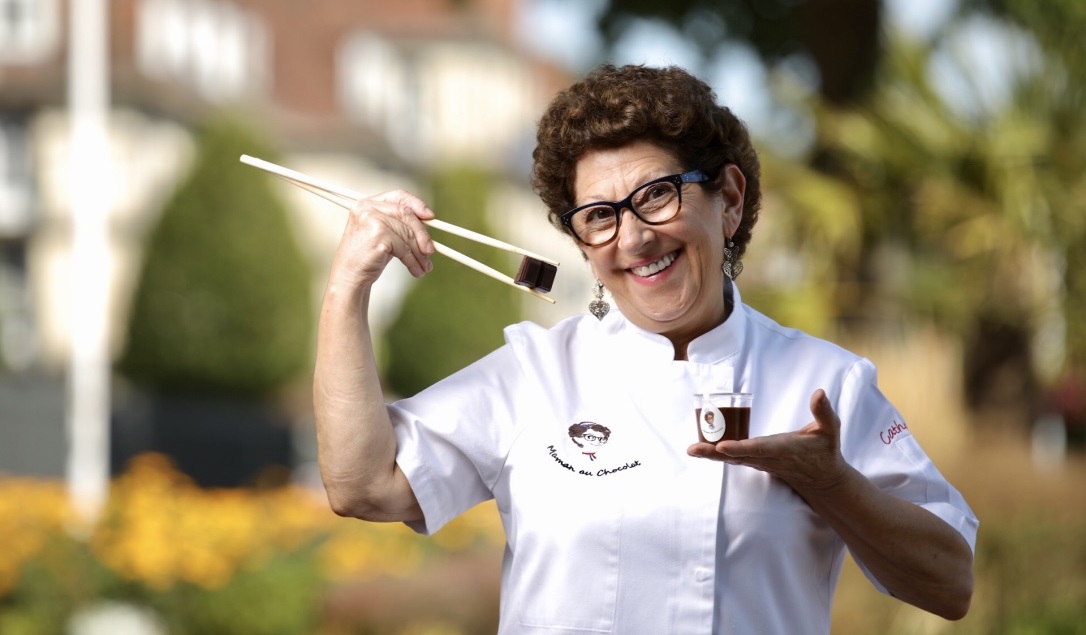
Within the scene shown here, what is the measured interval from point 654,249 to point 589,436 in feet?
1.07

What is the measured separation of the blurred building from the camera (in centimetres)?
3153

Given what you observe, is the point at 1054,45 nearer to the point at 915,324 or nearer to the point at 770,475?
the point at 915,324

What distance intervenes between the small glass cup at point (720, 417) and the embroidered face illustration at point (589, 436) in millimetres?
181

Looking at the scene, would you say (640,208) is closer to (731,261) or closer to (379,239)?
(731,261)

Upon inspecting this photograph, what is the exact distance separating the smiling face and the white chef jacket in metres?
0.06

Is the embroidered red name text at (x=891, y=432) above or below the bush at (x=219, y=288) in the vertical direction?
above

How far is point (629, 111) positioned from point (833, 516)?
74cm

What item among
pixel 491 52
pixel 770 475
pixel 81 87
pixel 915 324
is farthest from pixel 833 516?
pixel 491 52

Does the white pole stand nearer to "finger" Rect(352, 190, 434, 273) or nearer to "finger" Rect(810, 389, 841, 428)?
"finger" Rect(352, 190, 434, 273)

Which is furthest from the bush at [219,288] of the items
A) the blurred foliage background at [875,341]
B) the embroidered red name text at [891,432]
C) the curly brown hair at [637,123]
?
the embroidered red name text at [891,432]

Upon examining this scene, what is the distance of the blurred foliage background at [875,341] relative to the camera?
7172 mm

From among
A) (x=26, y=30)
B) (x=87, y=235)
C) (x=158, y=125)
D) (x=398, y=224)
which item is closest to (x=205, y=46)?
(x=158, y=125)

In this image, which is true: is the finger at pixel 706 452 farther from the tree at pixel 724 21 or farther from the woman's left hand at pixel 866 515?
the tree at pixel 724 21

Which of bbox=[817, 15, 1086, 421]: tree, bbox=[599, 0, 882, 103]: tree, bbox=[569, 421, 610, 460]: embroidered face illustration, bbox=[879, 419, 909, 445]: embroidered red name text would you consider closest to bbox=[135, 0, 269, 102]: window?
bbox=[599, 0, 882, 103]: tree
